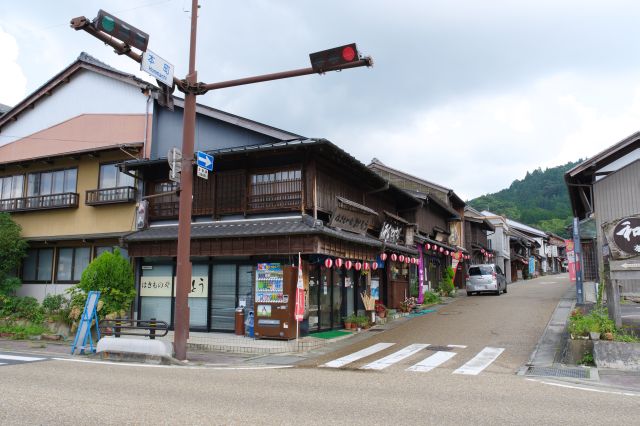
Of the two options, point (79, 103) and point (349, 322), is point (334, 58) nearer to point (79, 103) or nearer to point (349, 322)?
point (349, 322)

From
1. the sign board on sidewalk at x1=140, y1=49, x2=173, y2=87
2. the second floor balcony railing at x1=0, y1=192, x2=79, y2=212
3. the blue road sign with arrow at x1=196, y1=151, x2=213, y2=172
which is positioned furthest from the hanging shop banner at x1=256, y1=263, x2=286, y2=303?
the second floor balcony railing at x1=0, y1=192, x2=79, y2=212

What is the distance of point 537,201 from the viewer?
352ft

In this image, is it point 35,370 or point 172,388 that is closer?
point 172,388

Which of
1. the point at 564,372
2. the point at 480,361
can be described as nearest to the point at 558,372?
the point at 564,372

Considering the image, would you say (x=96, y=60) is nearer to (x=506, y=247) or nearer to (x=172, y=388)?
(x=172, y=388)

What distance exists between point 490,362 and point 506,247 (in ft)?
140

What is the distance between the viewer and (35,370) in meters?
10.3

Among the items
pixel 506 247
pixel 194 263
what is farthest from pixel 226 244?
pixel 506 247

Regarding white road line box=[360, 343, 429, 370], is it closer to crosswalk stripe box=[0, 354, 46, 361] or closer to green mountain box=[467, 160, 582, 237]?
crosswalk stripe box=[0, 354, 46, 361]

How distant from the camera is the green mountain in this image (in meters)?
92.1

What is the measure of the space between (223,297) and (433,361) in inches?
299

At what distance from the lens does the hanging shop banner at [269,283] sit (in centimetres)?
1485

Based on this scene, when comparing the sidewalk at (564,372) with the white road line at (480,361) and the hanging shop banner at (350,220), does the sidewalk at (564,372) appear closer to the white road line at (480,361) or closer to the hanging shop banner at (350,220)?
the white road line at (480,361)

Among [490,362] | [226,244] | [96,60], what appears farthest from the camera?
[96,60]
